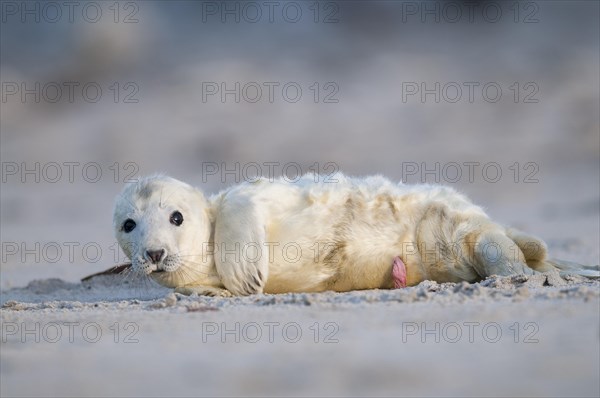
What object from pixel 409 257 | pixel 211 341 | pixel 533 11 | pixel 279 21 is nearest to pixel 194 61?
pixel 279 21

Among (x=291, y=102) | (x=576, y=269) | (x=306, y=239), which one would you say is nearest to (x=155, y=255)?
(x=306, y=239)

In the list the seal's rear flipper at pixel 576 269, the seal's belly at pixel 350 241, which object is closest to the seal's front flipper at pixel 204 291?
the seal's belly at pixel 350 241

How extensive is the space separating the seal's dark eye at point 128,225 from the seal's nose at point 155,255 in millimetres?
283

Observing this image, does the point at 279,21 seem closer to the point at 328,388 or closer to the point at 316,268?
the point at 316,268

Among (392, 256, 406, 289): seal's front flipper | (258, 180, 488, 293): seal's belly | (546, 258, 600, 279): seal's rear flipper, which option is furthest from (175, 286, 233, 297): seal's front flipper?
(546, 258, 600, 279): seal's rear flipper

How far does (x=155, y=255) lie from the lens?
5691 mm

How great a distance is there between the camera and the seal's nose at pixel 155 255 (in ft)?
18.6

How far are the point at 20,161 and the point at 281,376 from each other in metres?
15.4

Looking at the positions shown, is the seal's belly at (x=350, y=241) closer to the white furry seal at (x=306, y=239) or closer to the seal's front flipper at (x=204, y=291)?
the white furry seal at (x=306, y=239)

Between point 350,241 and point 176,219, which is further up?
point 176,219

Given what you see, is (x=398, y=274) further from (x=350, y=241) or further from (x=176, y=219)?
(x=176, y=219)

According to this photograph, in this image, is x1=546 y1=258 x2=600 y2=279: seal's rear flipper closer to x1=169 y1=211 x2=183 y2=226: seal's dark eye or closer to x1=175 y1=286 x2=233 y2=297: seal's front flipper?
x1=175 y1=286 x2=233 y2=297: seal's front flipper

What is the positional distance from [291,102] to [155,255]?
47.5 feet

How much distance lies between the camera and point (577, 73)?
1984 centimetres
